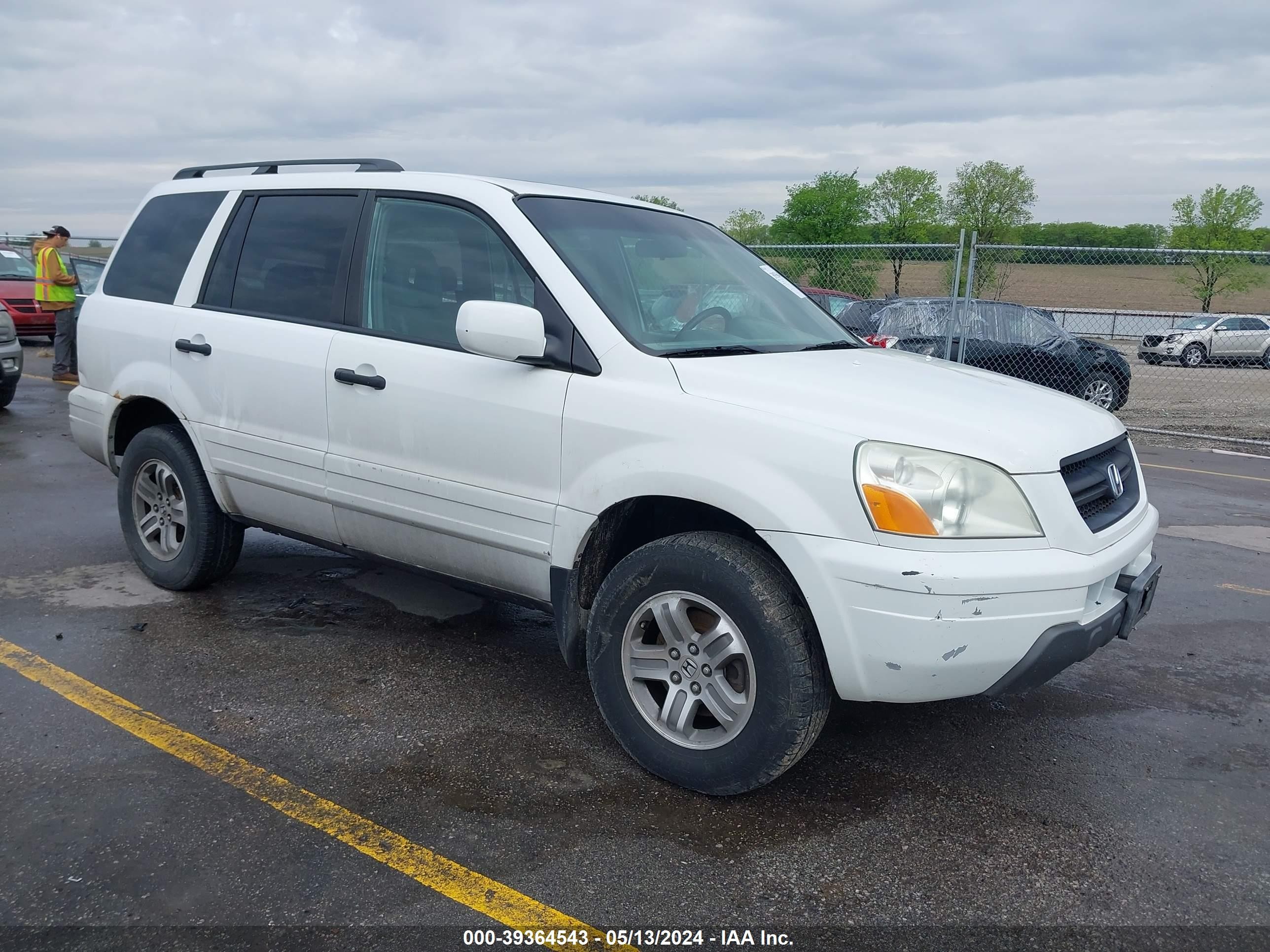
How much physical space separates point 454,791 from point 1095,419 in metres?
2.43

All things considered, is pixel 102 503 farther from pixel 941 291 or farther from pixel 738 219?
pixel 738 219

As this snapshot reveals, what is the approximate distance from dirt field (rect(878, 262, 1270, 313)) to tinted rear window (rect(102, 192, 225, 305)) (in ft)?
31.7

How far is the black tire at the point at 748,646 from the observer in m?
2.95

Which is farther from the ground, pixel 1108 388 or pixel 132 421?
pixel 132 421

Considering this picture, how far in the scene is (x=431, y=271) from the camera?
392cm

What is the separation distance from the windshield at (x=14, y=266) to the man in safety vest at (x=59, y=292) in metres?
4.49

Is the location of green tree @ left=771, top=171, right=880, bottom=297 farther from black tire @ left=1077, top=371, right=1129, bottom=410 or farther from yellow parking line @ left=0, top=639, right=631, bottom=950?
yellow parking line @ left=0, top=639, right=631, bottom=950

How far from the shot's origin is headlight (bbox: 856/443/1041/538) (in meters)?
2.82

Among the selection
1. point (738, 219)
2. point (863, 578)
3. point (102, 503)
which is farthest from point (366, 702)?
point (738, 219)

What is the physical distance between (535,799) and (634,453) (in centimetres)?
110

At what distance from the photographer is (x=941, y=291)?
1472cm

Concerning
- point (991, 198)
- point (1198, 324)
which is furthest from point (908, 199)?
point (1198, 324)

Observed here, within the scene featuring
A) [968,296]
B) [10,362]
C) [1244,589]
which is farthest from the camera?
[968,296]

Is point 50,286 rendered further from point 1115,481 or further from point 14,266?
point 1115,481
